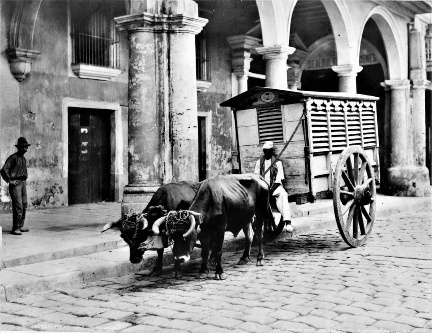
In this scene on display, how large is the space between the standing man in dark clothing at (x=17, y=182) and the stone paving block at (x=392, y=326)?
609cm

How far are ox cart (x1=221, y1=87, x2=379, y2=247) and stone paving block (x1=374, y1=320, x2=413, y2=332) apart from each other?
10.8ft

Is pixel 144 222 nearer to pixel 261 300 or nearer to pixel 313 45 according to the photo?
pixel 261 300

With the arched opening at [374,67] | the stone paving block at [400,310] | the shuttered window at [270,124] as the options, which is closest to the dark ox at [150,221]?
the shuttered window at [270,124]

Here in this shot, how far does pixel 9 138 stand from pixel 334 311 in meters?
8.86

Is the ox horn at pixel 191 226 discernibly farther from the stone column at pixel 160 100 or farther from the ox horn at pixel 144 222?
the stone column at pixel 160 100

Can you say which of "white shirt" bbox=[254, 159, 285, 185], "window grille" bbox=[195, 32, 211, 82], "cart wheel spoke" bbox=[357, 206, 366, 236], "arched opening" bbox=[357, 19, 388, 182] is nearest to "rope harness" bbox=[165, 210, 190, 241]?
"white shirt" bbox=[254, 159, 285, 185]

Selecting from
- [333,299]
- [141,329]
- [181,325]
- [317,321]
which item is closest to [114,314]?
[141,329]

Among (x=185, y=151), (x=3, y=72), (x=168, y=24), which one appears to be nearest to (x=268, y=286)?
(x=185, y=151)

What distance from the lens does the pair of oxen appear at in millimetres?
5852

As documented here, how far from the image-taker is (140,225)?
582 centimetres

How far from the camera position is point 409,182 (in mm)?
16547

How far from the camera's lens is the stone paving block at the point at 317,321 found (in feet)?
15.0

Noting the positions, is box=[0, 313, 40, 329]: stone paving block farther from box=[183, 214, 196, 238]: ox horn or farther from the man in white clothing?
the man in white clothing

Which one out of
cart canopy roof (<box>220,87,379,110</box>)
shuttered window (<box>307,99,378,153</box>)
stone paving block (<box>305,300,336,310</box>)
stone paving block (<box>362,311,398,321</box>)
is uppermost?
cart canopy roof (<box>220,87,379,110</box>)
